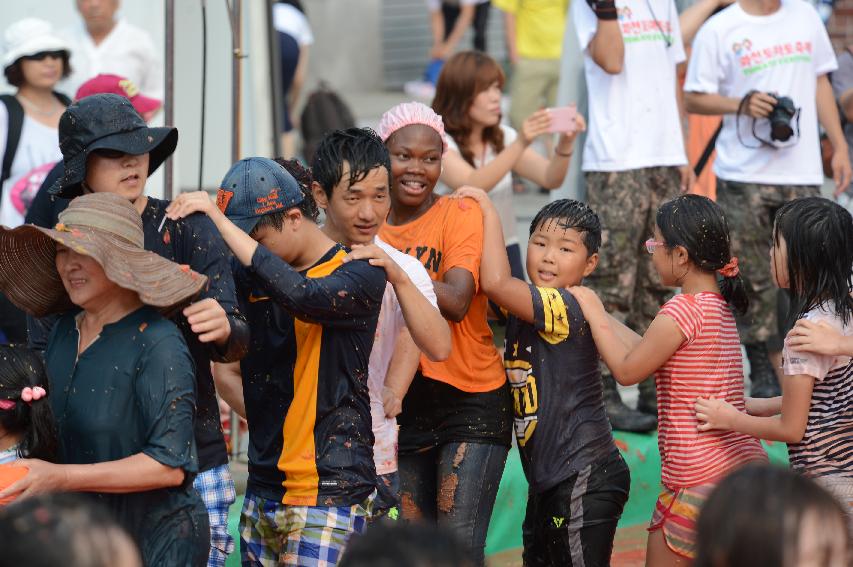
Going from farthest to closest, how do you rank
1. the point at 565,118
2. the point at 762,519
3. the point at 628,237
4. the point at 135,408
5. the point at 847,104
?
the point at 847,104
the point at 628,237
the point at 565,118
the point at 135,408
the point at 762,519

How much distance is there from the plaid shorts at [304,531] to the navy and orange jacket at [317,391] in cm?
3

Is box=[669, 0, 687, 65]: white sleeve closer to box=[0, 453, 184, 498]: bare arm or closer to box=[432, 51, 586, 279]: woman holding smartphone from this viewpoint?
box=[432, 51, 586, 279]: woman holding smartphone

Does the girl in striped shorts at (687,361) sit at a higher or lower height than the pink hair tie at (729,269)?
lower

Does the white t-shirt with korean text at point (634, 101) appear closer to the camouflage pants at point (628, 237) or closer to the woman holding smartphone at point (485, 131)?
the camouflage pants at point (628, 237)

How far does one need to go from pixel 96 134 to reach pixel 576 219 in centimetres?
167

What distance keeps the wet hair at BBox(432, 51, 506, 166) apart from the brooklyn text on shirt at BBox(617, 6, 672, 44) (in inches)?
31.8

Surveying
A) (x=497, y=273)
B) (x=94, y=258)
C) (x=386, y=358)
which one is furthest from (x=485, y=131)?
(x=94, y=258)

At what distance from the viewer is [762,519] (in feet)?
6.95

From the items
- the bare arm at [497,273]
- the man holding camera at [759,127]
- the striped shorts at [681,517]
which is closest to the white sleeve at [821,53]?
the man holding camera at [759,127]

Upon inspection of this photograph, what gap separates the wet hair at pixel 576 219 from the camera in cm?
447

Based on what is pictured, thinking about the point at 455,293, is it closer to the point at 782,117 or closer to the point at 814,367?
the point at 814,367

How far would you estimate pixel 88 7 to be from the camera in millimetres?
6891

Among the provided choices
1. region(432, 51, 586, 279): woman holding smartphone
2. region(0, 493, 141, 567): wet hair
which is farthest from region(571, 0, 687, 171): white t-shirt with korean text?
region(0, 493, 141, 567): wet hair

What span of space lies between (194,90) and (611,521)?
4.16 meters
